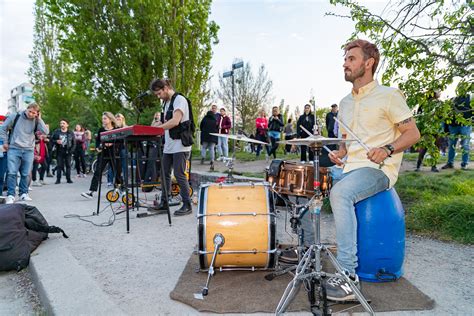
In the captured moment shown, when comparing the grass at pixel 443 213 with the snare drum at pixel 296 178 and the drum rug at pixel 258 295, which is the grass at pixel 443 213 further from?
the snare drum at pixel 296 178

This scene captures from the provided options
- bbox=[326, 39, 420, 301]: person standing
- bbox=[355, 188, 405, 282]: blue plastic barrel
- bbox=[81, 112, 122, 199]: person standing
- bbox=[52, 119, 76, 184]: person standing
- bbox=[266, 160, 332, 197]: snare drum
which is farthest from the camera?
bbox=[52, 119, 76, 184]: person standing

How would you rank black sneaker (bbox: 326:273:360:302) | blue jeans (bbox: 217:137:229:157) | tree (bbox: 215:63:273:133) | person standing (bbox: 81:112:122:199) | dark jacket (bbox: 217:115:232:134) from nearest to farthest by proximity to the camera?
black sneaker (bbox: 326:273:360:302) < person standing (bbox: 81:112:122:199) < blue jeans (bbox: 217:137:229:157) < dark jacket (bbox: 217:115:232:134) < tree (bbox: 215:63:273:133)

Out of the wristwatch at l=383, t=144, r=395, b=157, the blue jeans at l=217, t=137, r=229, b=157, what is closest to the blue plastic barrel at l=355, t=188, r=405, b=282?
the wristwatch at l=383, t=144, r=395, b=157

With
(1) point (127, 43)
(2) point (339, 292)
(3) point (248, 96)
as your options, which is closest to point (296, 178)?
(2) point (339, 292)

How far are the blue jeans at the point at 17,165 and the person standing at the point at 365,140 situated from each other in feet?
22.1

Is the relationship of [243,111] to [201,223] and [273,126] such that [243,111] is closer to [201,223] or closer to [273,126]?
[273,126]

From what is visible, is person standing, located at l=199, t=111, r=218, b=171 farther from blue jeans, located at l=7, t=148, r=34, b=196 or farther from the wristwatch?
the wristwatch

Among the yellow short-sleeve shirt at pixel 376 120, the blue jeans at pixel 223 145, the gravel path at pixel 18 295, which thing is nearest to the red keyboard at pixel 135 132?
the gravel path at pixel 18 295

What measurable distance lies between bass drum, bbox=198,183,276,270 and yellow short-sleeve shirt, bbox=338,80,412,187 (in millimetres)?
911

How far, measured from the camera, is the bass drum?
3.08 metres

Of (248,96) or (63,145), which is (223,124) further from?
(248,96)

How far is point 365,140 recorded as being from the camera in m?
3.06

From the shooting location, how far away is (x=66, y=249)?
392 centimetres

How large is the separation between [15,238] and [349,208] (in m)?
3.37
